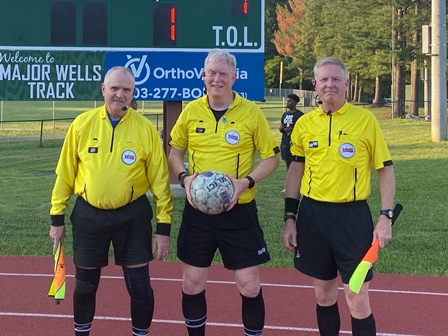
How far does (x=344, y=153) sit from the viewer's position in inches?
182

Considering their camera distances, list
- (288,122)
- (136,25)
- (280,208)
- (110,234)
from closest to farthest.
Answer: (110,234) → (136,25) → (280,208) → (288,122)

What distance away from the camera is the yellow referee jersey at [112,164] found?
4.86 meters

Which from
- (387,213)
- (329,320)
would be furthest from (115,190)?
(387,213)

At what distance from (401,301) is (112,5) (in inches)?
282

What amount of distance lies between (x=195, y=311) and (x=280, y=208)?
781 centimetres

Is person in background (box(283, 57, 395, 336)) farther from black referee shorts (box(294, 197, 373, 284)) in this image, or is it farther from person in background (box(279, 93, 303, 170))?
person in background (box(279, 93, 303, 170))

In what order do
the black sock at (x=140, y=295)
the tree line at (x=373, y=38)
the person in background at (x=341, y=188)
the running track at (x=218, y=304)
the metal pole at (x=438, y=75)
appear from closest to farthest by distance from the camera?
1. the person in background at (x=341, y=188)
2. the black sock at (x=140, y=295)
3. the running track at (x=218, y=304)
4. the metal pole at (x=438, y=75)
5. the tree line at (x=373, y=38)

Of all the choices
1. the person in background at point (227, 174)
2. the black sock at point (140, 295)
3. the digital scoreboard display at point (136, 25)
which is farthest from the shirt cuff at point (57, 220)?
the digital scoreboard display at point (136, 25)

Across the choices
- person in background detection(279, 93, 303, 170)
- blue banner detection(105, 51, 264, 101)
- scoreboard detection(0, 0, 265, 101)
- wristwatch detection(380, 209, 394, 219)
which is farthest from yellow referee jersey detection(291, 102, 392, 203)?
person in background detection(279, 93, 303, 170)

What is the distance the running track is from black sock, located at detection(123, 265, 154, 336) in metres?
0.94

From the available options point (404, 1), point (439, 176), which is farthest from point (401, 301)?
point (404, 1)

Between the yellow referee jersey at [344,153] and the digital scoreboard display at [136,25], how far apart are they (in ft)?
24.9

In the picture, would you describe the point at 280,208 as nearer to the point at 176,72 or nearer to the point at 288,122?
the point at 288,122

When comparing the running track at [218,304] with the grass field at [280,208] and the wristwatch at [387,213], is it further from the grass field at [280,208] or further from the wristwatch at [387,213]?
the wristwatch at [387,213]
